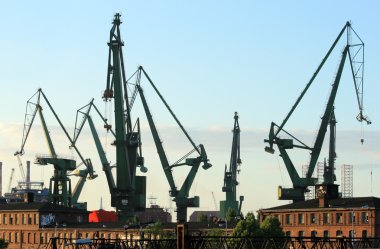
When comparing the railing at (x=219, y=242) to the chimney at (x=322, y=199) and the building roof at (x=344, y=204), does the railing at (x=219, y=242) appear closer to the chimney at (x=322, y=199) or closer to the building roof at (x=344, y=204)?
the building roof at (x=344, y=204)

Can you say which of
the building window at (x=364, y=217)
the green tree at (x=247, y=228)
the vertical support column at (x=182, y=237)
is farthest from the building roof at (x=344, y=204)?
the vertical support column at (x=182, y=237)

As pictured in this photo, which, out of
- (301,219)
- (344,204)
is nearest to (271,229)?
(344,204)

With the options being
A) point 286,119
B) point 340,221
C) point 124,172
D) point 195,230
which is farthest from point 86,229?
point 340,221

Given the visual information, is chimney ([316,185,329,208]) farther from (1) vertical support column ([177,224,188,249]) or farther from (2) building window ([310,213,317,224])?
(1) vertical support column ([177,224,188,249])

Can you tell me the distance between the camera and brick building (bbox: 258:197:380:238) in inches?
6107

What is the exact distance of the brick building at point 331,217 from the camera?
6107 inches

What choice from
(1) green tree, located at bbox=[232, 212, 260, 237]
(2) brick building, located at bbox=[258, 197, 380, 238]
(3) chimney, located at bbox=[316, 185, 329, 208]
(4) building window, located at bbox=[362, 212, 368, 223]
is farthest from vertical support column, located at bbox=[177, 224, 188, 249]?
(3) chimney, located at bbox=[316, 185, 329, 208]

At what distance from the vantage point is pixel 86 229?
641 ft

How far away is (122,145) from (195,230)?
1300 inches

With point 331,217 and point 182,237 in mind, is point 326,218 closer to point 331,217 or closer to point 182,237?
point 331,217

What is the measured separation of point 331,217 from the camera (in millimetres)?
162250

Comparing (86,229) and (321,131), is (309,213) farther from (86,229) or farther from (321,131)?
(86,229)

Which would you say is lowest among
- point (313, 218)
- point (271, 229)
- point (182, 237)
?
point (271, 229)

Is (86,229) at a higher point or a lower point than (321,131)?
lower
